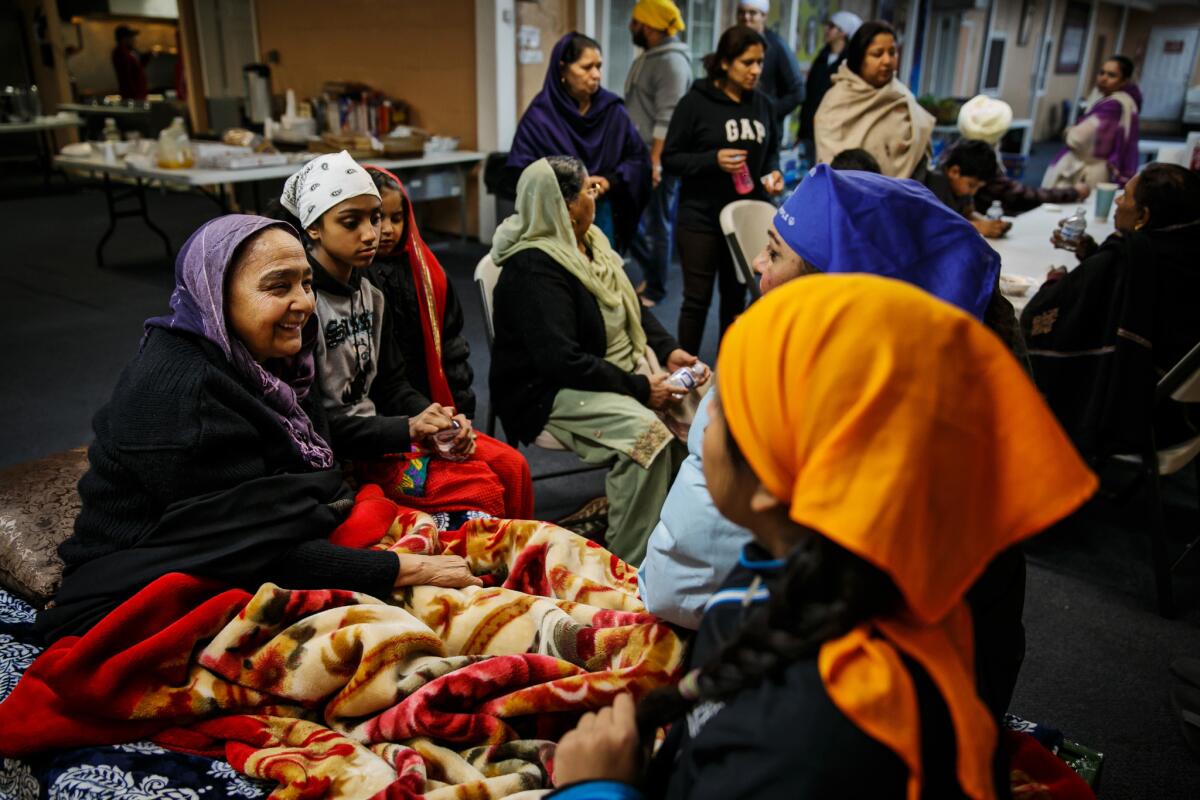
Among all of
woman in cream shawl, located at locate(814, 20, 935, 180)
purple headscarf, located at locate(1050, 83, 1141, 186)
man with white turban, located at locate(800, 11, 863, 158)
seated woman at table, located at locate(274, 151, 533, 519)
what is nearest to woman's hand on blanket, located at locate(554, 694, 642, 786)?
seated woman at table, located at locate(274, 151, 533, 519)

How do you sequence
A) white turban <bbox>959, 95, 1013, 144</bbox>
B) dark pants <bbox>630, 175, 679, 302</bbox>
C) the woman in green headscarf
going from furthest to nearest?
dark pants <bbox>630, 175, 679, 302</bbox>, white turban <bbox>959, 95, 1013, 144</bbox>, the woman in green headscarf

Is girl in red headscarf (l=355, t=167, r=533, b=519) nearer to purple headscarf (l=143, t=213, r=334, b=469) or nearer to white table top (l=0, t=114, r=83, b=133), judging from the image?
purple headscarf (l=143, t=213, r=334, b=469)

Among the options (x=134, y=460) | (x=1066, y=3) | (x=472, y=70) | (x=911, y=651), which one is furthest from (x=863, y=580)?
(x=1066, y=3)

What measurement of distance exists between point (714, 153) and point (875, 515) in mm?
3295

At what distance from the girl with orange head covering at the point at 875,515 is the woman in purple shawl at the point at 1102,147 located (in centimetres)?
549

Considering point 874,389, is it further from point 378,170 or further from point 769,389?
point 378,170

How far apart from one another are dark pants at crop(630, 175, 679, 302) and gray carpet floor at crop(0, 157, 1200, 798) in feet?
0.62

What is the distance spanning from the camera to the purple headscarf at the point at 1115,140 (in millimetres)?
5488

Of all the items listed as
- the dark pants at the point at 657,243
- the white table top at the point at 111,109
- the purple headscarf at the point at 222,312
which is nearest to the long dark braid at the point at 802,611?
the purple headscarf at the point at 222,312

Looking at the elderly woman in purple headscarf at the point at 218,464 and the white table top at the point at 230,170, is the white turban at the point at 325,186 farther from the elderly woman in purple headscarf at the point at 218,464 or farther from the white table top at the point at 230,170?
the white table top at the point at 230,170

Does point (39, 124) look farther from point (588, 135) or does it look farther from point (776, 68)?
point (776, 68)

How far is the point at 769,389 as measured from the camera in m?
0.76

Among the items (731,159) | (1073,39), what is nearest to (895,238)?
(731,159)

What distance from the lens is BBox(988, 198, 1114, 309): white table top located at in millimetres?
3296
